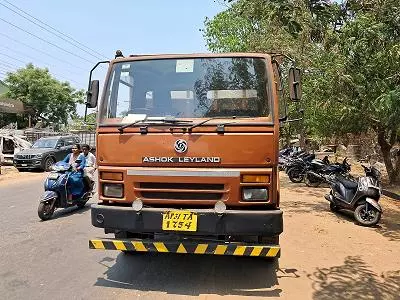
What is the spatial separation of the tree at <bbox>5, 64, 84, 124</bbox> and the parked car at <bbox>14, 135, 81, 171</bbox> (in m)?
17.0

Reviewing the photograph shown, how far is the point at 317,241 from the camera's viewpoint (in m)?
7.18

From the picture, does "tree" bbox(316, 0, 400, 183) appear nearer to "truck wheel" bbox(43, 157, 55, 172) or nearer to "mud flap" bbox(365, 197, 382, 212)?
"mud flap" bbox(365, 197, 382, 212)

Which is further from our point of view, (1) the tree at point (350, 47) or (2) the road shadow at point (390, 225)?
(2) the road shadow at point (390, 225)

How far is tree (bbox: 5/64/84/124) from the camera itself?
36344 mm

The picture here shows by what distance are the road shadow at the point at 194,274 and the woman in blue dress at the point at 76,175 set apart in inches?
131

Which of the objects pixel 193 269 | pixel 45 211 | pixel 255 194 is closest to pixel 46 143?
pixel 45 211

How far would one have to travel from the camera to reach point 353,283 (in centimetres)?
508

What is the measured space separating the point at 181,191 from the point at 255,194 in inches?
31.3

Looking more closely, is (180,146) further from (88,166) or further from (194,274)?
(88,166)

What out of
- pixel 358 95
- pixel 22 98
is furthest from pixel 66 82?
pixel 358 95

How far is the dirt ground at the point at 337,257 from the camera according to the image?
4867mm

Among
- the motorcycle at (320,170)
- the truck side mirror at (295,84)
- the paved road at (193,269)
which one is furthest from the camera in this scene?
the motorcycle at (320,170)

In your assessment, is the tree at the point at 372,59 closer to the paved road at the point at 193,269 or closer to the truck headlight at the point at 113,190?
the paved road at the point at 193,269

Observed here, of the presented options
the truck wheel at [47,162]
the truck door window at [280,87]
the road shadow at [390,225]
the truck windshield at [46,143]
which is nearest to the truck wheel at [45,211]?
the truck door window at [280,87]
